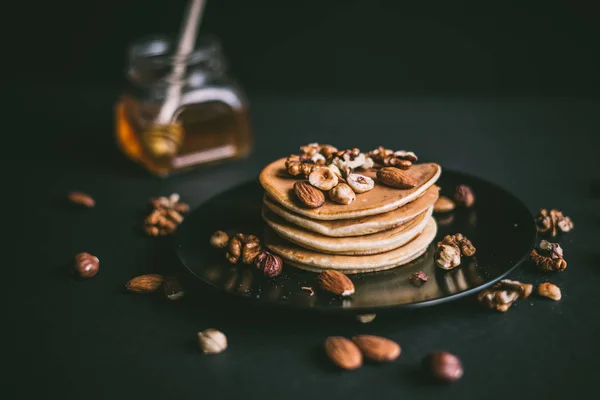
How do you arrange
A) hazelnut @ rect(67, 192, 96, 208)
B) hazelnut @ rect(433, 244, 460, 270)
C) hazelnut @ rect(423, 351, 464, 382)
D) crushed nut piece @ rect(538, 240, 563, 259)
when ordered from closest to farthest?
hazelnut @ rect(423, 351, 464, 382) < hazelnut @ rect(433, 244, 460, 270) < crushed nut piece @ rect(538, 240, 563, 259) < hazelnut @ rect(67, 192, 96, 208)

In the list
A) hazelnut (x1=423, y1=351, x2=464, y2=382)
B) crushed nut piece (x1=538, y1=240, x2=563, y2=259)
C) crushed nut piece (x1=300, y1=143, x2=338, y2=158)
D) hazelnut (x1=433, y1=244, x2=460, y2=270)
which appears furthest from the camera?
crushed nut piece (x1=300, y1=143, x2=338, y2=158)

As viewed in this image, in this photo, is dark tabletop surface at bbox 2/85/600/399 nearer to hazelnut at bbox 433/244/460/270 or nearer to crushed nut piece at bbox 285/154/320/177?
hazelnut at bbox 433/244/460/270

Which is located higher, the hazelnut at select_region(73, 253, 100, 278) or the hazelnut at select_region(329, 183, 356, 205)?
the hazelnut at select_region(329, 183, 356, 205)

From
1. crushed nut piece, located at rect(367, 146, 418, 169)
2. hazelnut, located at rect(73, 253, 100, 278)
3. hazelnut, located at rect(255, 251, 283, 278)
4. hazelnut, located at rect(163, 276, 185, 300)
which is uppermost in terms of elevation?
crushed nut piece, located at rect(367, 146, 418, 169)

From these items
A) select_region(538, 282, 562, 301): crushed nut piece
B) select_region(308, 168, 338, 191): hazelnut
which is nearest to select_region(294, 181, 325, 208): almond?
select_region(308, 168, 338, 191): hazelnut

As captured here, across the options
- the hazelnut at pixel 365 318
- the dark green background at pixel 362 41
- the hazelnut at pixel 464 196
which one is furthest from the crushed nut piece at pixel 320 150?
the dark green background at pixel 362 41

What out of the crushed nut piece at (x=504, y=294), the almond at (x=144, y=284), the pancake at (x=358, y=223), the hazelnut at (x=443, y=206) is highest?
the pancake at (x=358, y=223)

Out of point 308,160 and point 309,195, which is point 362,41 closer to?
point 308,160

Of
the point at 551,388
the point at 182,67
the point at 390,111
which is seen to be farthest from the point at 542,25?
the point at 551,388

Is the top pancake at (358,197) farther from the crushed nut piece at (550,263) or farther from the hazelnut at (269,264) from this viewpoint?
the crushed nut piece at (550,263)
